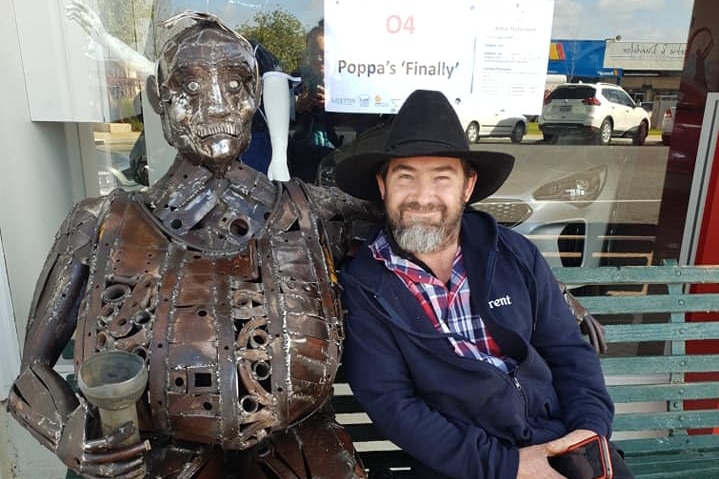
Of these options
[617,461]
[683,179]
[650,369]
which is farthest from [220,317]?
[683,179]

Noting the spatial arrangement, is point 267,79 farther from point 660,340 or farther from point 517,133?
point 517,133

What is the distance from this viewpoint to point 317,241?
1.70 meters

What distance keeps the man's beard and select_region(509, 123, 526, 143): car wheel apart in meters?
2.70

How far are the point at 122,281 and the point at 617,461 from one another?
1.55m

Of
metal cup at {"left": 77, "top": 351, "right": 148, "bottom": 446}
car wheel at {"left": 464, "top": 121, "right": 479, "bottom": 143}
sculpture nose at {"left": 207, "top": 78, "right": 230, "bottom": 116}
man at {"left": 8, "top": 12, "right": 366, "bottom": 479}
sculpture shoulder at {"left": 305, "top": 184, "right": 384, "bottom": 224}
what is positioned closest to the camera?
metal cup at {"left": 77, "top": 351, "right": 148, "bottom": 446}

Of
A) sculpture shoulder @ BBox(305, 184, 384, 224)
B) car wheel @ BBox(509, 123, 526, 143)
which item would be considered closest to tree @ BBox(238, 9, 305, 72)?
car wheel @ BBox(509, 123, 526, 143)

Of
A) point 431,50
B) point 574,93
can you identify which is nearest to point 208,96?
point 431,50

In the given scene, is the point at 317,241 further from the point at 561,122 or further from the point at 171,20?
the point at 561,122

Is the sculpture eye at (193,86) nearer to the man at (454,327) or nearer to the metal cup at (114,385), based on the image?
the man at (454,327)

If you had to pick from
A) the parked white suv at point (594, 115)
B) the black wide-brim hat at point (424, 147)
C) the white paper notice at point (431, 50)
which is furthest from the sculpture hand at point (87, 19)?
the parked white suv at point (594, 115)

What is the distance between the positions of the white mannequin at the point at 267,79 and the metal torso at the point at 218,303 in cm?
84

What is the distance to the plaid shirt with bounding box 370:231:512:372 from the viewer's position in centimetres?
173

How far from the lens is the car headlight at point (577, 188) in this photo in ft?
15.9

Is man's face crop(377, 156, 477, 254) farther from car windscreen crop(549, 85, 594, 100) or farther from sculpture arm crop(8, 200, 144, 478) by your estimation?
car windscreen crop(549, 85, 594, 100)
